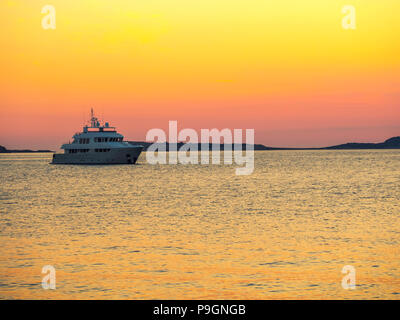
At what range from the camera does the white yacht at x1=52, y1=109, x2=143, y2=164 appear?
355 ft

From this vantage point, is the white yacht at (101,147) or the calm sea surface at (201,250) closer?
the calm sea surface at (201,250)

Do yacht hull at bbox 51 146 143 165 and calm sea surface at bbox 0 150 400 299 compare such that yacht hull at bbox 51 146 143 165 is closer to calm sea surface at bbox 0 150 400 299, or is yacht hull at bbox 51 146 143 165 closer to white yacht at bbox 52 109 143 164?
white yacht at bbox 52 109 143 164

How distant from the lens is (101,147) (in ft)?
356

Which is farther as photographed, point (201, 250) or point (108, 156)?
point (108, 156)

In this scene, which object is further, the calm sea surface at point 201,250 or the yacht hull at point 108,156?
the yacht hull at point 108,156

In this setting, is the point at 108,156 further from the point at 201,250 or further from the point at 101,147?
the point at 201,250

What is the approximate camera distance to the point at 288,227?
28.5 m

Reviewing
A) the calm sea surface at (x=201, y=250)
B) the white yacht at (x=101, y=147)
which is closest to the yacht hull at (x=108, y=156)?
the white yacht at (x=101, y=147)

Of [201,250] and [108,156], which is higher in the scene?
[108,156]

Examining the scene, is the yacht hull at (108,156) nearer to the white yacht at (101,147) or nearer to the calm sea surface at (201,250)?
the white yacht at (101,147)

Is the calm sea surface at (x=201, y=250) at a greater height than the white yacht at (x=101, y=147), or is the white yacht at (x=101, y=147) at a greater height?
the white yacht at (x=101, y=147)

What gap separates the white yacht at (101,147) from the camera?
108m

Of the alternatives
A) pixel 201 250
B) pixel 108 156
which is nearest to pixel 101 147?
pixel 108 156
